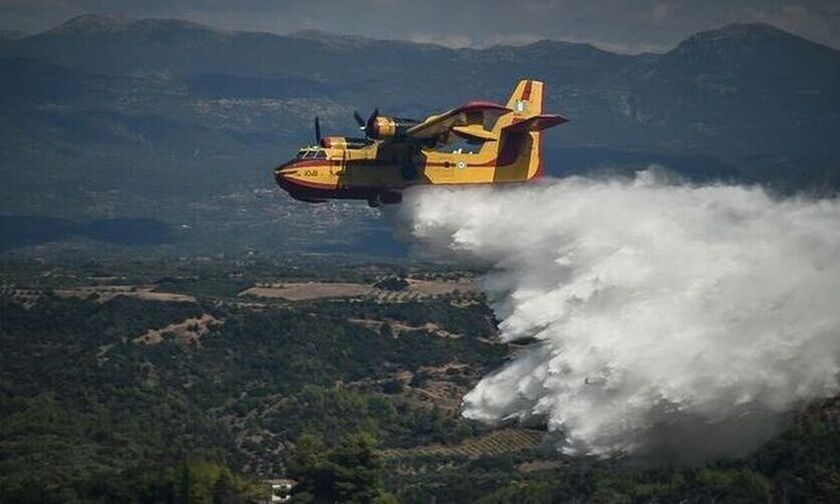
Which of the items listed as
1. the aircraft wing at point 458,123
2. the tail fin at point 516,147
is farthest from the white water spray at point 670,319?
the tail fin at point 516,147

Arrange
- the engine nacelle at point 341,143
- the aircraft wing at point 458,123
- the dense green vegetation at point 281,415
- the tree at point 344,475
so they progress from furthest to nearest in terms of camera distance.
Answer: the dense green vegetation at point 281,415
the tree at point 344,475
the engine nacelle at point 341,143
the aircraft wing at point 458,123

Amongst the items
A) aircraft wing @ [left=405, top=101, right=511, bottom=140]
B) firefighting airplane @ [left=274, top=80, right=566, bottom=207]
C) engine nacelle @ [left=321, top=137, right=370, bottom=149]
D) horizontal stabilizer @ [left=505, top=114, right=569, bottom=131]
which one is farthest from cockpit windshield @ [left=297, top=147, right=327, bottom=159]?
horizontal stabilizer @ [left=505, top=114, right=569, bottom=131]

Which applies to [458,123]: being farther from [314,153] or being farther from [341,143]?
[314,153]

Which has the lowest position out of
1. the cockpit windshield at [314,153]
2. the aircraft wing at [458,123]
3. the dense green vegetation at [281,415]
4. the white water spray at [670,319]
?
the dense green vegetation at [281,415]

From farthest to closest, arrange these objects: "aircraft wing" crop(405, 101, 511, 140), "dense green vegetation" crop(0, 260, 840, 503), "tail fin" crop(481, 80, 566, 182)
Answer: "dense green vegetation" crop(0, 260, 840, 503)
"tail fin" crop(481, 80, 566, 182)
"aircraft wing" crop(405, 101, 511, 140)

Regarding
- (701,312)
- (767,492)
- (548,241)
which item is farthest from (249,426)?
(701,312)

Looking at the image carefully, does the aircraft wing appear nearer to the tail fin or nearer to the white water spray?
the tail fin

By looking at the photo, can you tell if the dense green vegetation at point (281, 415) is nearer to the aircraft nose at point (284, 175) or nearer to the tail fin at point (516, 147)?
the aircraft nose at point (284, 175)

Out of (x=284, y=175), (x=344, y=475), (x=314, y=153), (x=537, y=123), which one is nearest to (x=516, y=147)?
(x=537, y=123)
